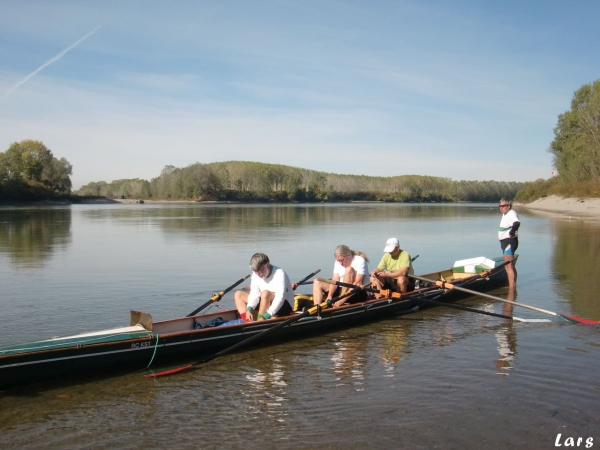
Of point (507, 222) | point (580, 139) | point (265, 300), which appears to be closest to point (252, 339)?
point (265, 300)

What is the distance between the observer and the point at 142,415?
20.7 ft

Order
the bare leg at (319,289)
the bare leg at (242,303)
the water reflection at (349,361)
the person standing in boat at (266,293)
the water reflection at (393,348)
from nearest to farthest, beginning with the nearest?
the water reflection at (349,361) → the water reflection at (393,348) → the person standing in boat at (266,293) → the bare leg at (242,303) → the bare leg at (319,289)

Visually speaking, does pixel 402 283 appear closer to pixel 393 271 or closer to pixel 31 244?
pixel 393 271

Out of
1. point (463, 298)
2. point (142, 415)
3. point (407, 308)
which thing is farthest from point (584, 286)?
point (142, 415)

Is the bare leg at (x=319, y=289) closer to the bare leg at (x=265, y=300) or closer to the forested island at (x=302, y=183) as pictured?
the bare leg at (x=265, y=300)

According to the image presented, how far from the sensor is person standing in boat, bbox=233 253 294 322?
28.7ft

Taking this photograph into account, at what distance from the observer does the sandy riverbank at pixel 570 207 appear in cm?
4900

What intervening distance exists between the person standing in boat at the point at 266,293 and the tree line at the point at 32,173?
296ft

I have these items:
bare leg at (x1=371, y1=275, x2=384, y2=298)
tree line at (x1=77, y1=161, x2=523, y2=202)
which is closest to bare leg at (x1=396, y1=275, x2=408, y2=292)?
bare leg at (x1=371, y1=275, x2=384, y2=298)

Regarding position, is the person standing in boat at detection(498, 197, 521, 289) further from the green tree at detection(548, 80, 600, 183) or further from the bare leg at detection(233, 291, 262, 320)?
the green tree at detection(548, 80, 600, 183)

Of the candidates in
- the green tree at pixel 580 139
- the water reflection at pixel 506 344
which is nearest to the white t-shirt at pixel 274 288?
the water reflection at pixel 506 344

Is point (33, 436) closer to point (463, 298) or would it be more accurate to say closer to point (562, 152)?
point (463, 298)

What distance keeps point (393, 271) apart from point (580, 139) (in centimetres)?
5655

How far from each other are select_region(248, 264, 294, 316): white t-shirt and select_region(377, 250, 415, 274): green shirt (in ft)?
9.83
